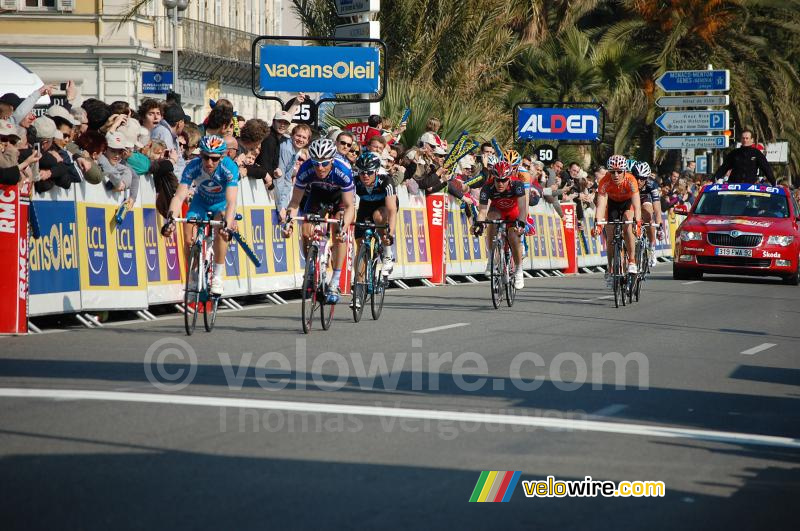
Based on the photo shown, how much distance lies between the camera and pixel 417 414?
28.2 ft

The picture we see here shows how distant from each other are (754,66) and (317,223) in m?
40.5

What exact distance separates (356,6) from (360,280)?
44.7ft

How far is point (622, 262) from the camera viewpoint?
1939cm

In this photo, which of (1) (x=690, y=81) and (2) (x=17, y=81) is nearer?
(2) (x=17, y=81)

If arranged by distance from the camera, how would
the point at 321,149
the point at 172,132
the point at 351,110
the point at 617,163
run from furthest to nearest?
the point at 351,110 → the point at 617,163 → the point at 172,132 → the point at 321,149

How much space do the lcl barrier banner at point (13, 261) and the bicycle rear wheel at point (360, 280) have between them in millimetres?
3437

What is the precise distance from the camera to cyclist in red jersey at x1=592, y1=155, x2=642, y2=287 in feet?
63.2

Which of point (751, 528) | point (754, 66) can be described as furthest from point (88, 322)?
point (754, 66)

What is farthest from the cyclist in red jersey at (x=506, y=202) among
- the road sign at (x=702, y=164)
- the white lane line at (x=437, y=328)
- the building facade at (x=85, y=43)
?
the road sign at (x=702, y=164)

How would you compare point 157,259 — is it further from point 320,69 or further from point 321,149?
point 320,69

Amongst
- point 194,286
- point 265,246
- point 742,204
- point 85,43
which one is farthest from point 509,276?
point 85,43

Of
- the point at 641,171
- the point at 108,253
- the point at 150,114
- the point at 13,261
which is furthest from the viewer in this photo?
the point at 641,171

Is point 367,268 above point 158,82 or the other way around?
the other way around

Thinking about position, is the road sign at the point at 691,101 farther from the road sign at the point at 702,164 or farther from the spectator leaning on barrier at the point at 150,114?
the spectator leaning on barrier at the point at 150,114
